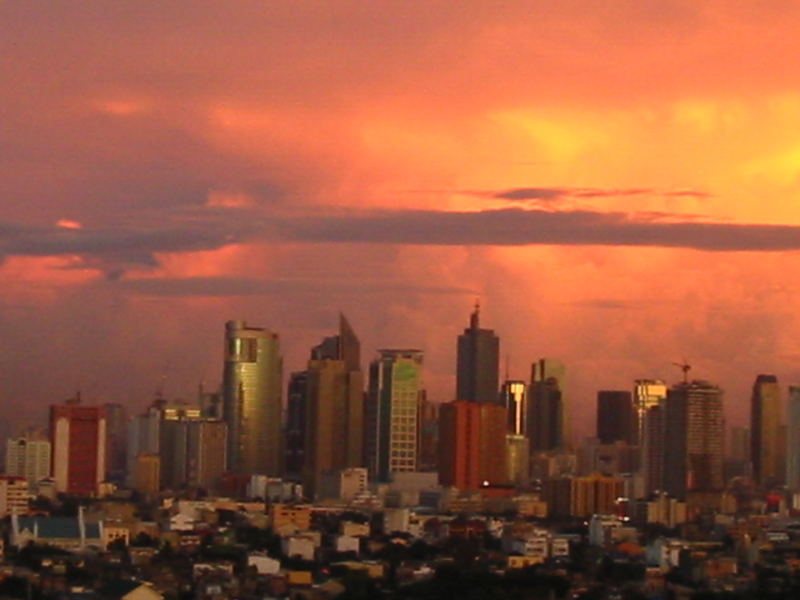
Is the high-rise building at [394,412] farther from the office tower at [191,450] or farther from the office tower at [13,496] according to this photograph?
the office tower at [13,496]

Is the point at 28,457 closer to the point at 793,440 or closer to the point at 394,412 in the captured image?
the point at 394,412

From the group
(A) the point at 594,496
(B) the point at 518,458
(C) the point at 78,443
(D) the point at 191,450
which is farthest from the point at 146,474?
(A) the point at 594,496

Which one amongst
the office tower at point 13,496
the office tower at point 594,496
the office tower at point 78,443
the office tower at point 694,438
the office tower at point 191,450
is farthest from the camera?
the office tower at point 191,450

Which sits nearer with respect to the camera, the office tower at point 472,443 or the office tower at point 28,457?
the office tower at point 28,457

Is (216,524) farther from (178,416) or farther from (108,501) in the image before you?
(178,416)

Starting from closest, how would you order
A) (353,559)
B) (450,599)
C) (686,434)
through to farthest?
1. (450,599)
2. (353,559)
3. (686,434)

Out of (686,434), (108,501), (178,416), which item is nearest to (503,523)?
(108,501)

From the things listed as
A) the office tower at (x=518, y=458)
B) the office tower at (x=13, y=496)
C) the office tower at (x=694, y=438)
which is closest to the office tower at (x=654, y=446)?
the office tower at (x=694, y=438)
